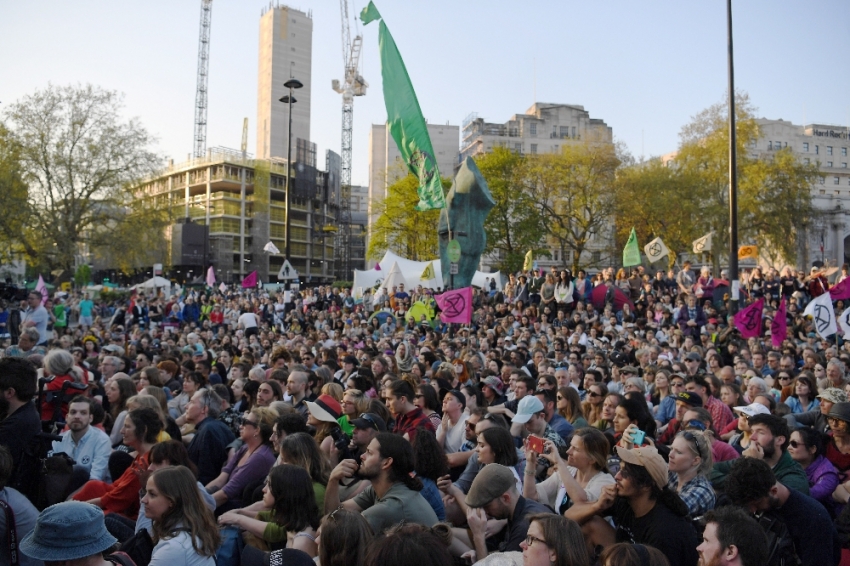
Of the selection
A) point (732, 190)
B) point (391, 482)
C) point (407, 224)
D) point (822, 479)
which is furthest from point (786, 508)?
point (407, 224)

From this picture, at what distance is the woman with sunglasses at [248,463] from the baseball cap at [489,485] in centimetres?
205

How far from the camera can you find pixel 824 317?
12.6 metres

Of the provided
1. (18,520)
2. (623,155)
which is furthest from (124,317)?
(623,155)

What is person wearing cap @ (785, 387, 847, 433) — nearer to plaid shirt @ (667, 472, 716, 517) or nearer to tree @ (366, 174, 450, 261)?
plaid shirt @ (667, 472, 716, 517)

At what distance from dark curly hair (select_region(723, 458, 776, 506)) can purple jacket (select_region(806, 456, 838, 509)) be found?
120 cm

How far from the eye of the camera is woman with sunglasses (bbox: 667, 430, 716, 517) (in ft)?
14.4

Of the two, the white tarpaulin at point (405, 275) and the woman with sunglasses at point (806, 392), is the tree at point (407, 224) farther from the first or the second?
the woman with sunglasses at point (806, 392)

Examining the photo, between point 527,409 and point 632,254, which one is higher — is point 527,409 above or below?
below

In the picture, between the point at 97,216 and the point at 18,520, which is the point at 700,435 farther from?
the point at 97,216

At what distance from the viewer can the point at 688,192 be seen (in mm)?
44156

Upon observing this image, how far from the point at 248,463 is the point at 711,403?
475 cm

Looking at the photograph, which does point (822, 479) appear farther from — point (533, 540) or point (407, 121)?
point (407, 121)

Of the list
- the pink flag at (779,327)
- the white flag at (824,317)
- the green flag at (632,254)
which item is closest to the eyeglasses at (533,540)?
the white flag at (824,317)

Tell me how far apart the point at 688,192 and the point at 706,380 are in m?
39.1
